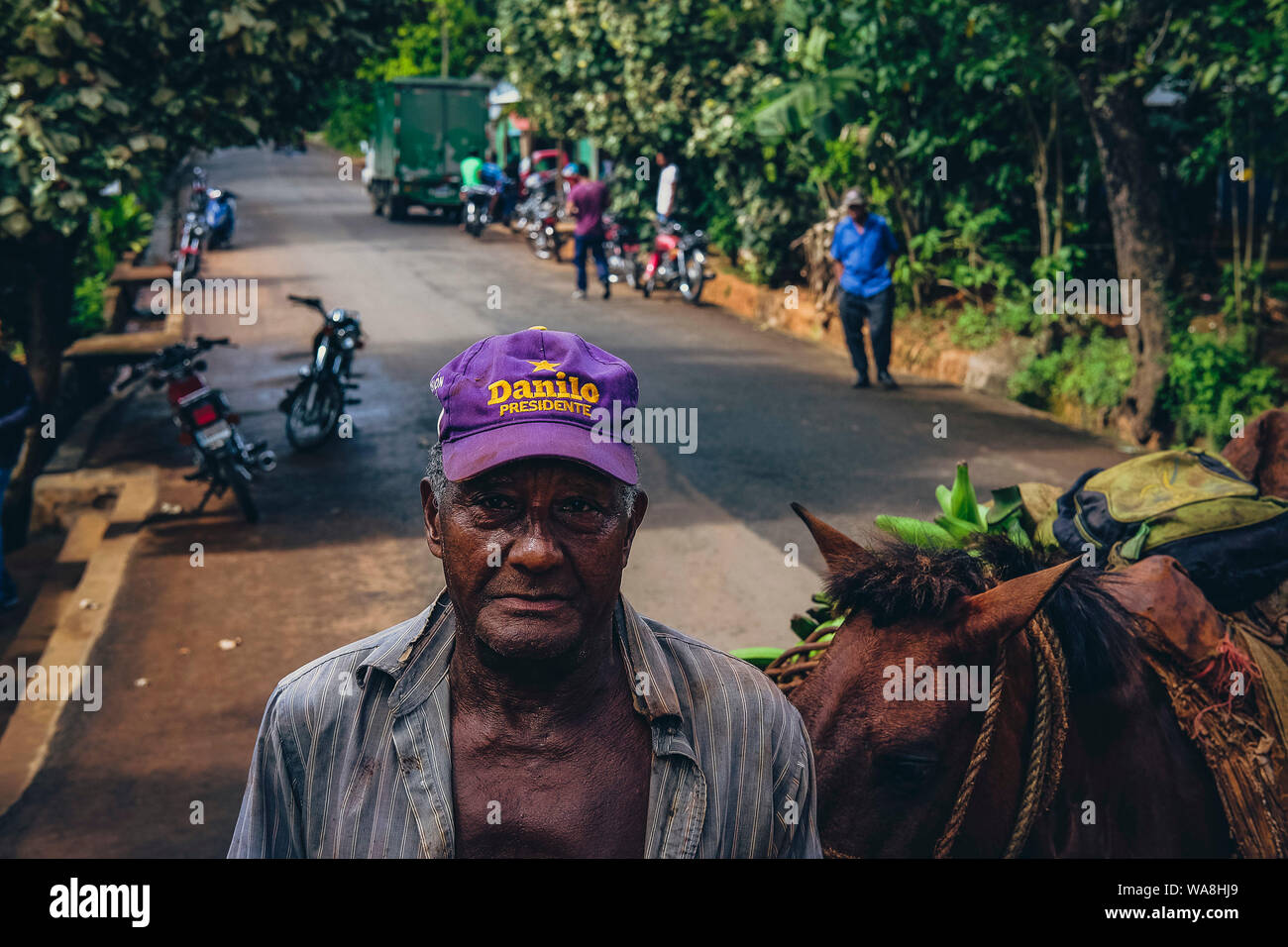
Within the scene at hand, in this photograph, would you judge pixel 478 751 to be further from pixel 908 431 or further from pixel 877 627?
pixel 908 431

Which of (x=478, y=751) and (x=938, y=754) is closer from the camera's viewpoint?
(x=478, y=751)

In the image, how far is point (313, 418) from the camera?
430 inches

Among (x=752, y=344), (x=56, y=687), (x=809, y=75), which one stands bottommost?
(x=56, y=687)

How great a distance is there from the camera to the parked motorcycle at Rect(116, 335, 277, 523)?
9023 millimetres

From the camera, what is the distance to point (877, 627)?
2.70m

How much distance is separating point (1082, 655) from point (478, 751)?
154cm

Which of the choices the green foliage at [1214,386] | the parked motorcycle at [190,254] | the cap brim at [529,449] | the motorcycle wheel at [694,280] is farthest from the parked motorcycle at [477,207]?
the cap brim at [529,449]

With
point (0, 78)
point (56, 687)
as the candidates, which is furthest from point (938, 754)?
point (0, 78)

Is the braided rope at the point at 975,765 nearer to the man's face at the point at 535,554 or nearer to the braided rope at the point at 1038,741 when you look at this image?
the braided rope at the point at 1038,741

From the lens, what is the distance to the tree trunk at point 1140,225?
10.6 m

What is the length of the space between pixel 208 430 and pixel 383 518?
4.52 ft

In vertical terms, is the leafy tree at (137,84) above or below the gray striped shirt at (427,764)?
above

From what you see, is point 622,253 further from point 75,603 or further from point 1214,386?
point 75,603

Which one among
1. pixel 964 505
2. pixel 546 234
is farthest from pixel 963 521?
pixel 546 234
